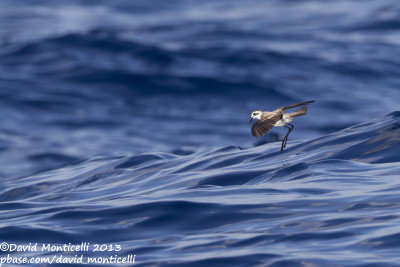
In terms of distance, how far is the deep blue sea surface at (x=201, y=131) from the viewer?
19.7 ft

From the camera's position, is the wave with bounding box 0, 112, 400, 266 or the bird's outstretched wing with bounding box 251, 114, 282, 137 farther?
the bird's outstretched wing with bounding box 251, 114, 282, 137

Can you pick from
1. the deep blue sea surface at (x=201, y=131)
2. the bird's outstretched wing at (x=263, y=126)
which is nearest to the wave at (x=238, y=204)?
the deep blue sea surface at (x=201, y=131)

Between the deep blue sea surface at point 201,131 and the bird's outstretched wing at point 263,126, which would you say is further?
the bird's outstretched wing at point 263,126

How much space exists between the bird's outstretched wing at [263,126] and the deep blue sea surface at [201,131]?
1.85 feet

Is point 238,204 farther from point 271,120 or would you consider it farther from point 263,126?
point 271,120

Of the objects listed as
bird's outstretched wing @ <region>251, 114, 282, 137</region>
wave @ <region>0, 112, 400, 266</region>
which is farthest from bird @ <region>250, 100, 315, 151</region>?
wave @ <region>0, 112, 400, 266</region>

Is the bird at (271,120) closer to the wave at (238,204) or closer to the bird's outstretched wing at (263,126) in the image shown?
the bird's outstretched wing at (263,126)

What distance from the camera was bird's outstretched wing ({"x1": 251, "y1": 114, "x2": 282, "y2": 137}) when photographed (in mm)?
7101

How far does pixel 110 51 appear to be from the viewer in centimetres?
2147

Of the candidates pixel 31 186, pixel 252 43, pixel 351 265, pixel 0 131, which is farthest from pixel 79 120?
pixel 351 265

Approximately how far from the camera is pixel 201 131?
667 inches

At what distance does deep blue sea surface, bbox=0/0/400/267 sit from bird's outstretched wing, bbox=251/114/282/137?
1.85 ft

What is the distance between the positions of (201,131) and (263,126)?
31.8ft

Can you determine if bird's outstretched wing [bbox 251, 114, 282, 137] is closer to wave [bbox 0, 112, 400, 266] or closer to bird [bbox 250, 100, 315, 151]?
bird [bbox 250, 100, 315, 151]
